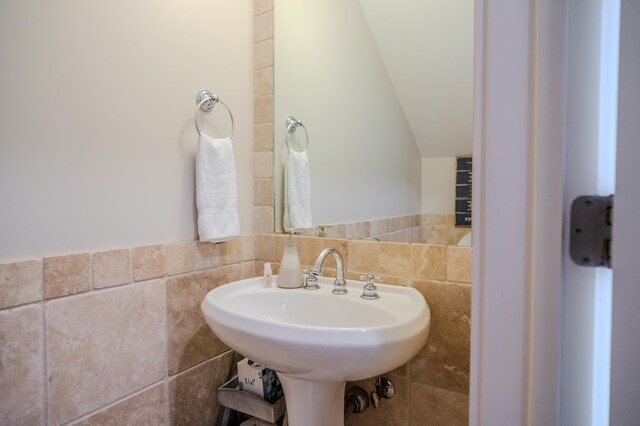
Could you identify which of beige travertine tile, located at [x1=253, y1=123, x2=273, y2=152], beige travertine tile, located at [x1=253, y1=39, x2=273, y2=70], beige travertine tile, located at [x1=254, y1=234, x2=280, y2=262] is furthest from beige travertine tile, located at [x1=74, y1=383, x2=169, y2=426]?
beige travertine tile, located at [x1=253, y1=39, x2=273, y2=70]

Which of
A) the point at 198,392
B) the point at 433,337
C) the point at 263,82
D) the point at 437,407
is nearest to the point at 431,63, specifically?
the point at 263,82

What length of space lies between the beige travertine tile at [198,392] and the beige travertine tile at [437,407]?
689mm

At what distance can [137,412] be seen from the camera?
1.00 m

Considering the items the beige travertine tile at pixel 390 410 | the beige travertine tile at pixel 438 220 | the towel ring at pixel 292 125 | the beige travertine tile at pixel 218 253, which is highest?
the towel ring at pixel 292 125

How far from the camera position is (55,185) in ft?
2.73

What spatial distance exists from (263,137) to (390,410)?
1.11m

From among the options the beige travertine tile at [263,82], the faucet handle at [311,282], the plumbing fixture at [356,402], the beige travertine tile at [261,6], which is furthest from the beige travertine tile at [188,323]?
the beige travertine tile at [261,6]

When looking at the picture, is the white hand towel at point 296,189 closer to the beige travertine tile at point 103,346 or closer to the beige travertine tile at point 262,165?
the beige travertine tile at point 262,165

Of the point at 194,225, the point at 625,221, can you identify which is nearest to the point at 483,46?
the point at 625,221

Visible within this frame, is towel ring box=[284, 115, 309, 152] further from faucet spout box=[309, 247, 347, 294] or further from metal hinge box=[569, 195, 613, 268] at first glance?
metal hinge box=[569, 195, 613, 268]

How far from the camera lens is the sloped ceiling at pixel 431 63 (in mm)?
1061

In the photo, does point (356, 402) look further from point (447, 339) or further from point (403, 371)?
point (447, 339)

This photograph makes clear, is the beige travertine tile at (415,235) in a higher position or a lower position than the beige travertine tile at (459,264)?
higher

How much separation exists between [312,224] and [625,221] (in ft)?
3.46
